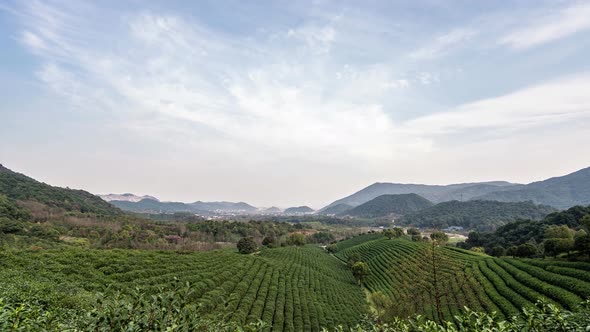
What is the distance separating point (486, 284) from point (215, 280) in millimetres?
30778

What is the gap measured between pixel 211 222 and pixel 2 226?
62.4m

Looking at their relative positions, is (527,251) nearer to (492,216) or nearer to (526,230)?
(526,230)

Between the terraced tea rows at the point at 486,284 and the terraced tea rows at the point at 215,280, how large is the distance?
24.2 ft

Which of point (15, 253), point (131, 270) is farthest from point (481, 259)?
point (15, 253)

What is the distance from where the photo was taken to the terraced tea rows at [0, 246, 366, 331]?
21484 millimetres

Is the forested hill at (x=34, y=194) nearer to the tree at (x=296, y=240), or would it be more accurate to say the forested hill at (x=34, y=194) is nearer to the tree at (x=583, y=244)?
the tree at (x=296, y=240)

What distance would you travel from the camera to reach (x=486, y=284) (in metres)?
30.9

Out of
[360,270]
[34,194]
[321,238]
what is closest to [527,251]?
[360,270]

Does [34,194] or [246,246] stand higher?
[34,194]

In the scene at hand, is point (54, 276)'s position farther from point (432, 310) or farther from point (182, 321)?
point (432, 310)

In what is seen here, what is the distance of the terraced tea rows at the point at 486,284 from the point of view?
2334 centimetres

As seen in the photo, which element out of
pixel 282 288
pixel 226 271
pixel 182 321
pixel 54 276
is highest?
pixel 182 321

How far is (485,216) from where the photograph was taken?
589 ft

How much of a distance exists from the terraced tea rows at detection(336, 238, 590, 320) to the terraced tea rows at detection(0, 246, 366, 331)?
737 centimetres
